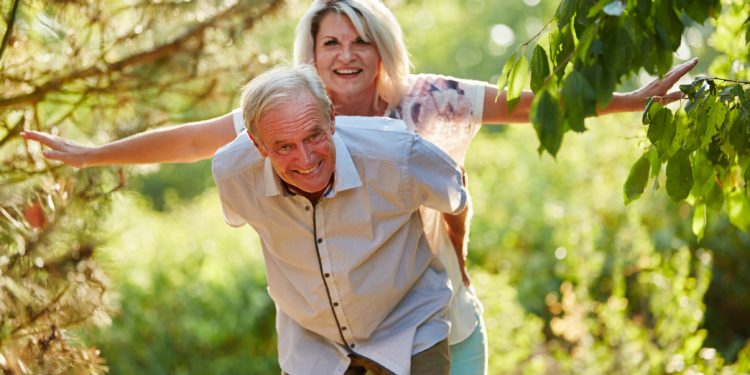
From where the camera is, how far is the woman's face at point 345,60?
274 cm

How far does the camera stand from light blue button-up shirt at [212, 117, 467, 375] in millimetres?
2395

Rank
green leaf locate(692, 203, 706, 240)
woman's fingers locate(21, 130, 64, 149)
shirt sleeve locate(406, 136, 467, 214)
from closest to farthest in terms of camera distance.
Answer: shirt sleeve locate(406, 136, 467, 214) < green leaf locate(692, 203, 706, 240) < woman's fingers locate(21, 130, 64, 149)

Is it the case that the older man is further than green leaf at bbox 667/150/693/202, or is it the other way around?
the older man

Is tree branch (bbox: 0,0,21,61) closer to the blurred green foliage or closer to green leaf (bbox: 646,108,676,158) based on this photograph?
green leaf (bbox: 646,108,676,158)

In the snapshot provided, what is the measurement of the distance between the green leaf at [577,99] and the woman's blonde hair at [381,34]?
1.14m

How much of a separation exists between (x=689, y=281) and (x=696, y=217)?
2534mm

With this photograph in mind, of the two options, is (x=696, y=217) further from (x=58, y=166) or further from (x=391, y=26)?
(x=58, y=166)

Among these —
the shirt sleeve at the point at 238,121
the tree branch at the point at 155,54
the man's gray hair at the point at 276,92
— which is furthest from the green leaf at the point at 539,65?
the tree branch at the point at 155,54

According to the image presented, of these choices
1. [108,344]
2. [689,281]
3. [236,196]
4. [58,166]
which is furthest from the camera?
[108,344]

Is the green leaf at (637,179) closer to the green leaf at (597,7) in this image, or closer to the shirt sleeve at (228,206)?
the green leaf at (597,7)

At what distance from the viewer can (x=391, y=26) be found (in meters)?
2.79

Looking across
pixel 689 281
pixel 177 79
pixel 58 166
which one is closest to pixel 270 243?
pixel 58 166

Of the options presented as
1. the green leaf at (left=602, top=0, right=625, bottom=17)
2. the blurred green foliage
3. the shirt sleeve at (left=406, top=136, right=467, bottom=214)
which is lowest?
the blurred green foliage

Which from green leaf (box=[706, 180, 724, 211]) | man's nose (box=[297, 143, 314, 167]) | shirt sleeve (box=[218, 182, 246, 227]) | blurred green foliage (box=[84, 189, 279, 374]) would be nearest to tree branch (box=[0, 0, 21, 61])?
shirt sleeve (box=[218, 182, 246, 227])
